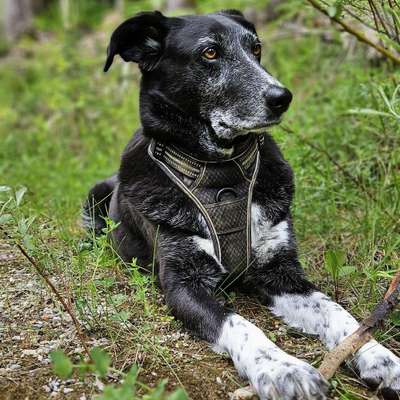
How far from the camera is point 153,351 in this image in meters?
2.62

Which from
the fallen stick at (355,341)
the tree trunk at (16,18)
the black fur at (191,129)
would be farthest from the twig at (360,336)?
the tree trunk at (16,18)

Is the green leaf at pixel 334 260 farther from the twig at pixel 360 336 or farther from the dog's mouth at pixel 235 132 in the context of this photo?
the dog's mouth at pixel 235 132

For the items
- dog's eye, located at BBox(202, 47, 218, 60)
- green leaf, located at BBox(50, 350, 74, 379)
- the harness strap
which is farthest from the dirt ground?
dog's eye, located at BBox(202, 47, 218, 60)

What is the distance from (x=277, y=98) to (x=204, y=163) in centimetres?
50

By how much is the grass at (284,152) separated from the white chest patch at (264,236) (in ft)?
0.84

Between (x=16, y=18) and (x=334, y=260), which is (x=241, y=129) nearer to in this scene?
(x=334, y=260)

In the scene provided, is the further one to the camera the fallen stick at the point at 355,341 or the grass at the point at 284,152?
the grass at the point at 284,152

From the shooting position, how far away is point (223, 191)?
10.5 feet

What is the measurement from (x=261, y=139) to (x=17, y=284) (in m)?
1.47

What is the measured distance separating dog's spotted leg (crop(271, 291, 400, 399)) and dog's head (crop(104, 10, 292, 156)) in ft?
2.79

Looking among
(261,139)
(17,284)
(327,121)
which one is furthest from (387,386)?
(327,121)

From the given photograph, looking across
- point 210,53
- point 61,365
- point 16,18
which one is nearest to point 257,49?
point 210,53

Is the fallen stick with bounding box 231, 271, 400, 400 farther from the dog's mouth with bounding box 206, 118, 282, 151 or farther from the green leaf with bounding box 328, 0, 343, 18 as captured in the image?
the green leaf with bounding box 328, 0, 343, 18

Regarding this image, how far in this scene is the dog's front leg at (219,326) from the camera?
7.54 feet
